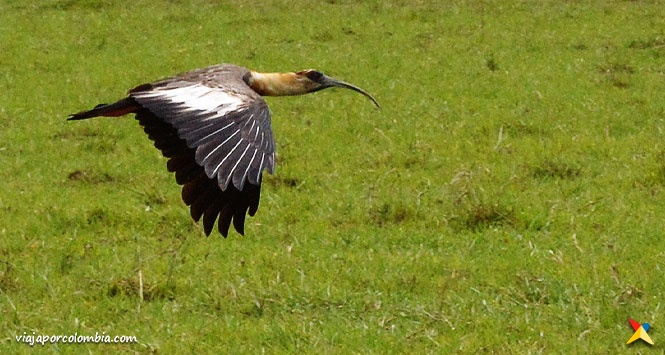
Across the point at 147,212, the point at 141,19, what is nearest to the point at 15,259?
the point at 147,212

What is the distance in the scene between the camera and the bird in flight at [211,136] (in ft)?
15.7

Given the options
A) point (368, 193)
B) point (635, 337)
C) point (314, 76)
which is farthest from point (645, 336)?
A: point (368, 193)

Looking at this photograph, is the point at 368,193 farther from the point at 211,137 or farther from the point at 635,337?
the point at 211,137

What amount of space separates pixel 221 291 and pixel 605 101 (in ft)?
21.4

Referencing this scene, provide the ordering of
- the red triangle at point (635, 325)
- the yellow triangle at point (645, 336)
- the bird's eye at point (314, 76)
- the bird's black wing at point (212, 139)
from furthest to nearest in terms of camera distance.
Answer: the bird's eye at point (314, 76), the red triangle at point (635, 325), the yellow triangle at point (645, 336), the bird's black wing at point (212, 139)

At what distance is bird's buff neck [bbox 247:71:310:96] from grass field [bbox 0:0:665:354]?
1.12m

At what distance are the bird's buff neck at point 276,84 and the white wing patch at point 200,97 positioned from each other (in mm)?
1046

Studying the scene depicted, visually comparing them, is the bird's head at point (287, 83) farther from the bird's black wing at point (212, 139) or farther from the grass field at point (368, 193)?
the grass field at point (368, 193)

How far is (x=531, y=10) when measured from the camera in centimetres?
1695

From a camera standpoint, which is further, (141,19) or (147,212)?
(141,19)

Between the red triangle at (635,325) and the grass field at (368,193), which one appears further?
the grass field at (368,193)

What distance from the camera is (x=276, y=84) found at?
704cm

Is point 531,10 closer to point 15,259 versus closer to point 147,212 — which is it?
point 147,212

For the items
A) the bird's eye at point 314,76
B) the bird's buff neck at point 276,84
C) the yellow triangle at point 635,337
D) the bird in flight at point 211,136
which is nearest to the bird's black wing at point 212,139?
the bird in flight at point 211,136
